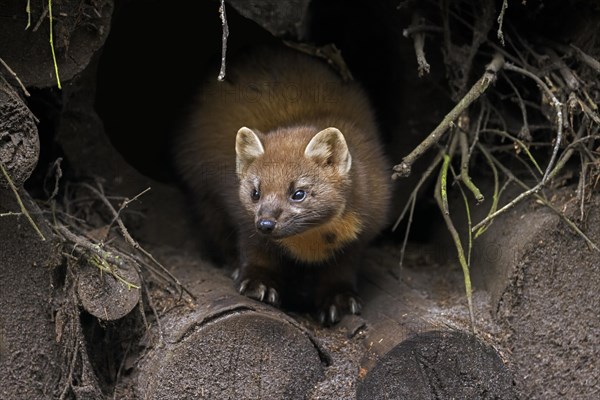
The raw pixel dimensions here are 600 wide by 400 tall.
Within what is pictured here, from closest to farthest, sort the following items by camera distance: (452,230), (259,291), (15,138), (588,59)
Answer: (15,138) < (452,230) < (588,59) < (259,291)

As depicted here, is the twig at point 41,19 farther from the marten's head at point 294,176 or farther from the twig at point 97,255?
the marten's head at point 294,176

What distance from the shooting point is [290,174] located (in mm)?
3604

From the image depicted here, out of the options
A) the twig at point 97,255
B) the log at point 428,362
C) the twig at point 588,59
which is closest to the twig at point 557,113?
the twig at point 588,59

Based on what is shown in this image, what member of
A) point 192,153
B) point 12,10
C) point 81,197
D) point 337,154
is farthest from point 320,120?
point 12,10

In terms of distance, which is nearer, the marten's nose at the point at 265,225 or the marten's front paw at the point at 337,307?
the marten's nose at the point at 265,225

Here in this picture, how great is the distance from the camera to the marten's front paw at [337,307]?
372 centimetres

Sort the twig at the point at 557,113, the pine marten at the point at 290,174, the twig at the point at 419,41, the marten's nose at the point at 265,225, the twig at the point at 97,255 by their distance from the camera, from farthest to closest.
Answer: the pine marten at the point at 290,174 < the twig at the point at 419,41 < the marten's nose at the point at 265,225 < the twig at the point at 557,113 < the twig at the point at 97,255

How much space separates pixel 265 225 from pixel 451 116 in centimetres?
84

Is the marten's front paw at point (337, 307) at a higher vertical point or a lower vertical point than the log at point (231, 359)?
lower

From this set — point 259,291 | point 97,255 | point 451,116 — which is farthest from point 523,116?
point 97,255

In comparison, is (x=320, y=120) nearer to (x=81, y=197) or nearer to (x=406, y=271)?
(x=406, y=271)

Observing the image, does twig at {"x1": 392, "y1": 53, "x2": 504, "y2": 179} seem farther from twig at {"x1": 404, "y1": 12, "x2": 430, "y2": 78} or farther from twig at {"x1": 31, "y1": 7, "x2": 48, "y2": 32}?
twig at {"x1": 31, "y1": 7, "x2": 48, "y2": 32}

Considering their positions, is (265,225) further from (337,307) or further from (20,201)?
(20,201)

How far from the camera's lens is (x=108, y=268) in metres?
3.14
